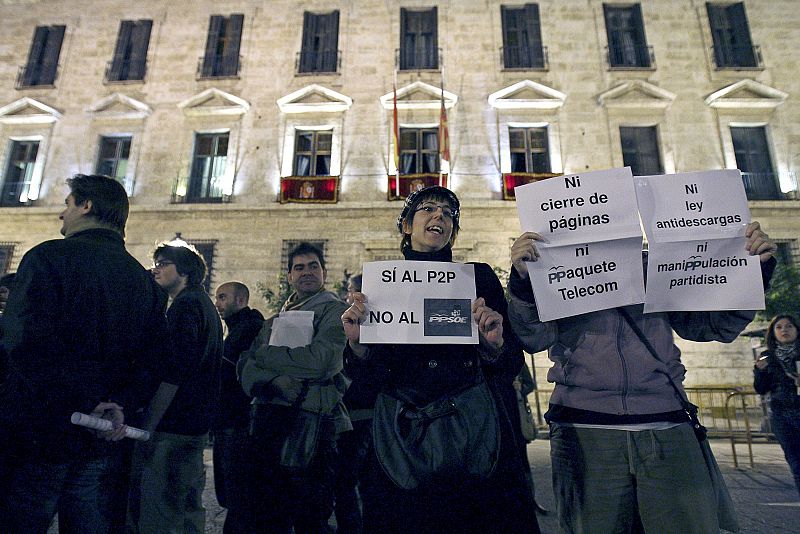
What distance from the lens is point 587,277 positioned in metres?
1.86

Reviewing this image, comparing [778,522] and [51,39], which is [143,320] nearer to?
[778,522]

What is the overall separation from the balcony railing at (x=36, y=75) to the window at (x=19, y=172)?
200cm

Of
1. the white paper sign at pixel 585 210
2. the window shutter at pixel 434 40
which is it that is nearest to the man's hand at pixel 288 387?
the white paper sign at pixel 585 210

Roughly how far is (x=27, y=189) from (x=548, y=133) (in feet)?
52.9

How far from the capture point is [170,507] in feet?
8.31

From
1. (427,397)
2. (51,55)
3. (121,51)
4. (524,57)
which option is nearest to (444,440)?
(427,397)

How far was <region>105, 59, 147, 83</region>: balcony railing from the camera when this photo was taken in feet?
47.7

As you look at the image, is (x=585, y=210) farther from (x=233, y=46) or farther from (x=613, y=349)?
(x=233, y=46)

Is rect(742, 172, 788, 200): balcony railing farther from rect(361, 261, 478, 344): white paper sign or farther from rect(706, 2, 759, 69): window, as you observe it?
rect(361, 261, 478, 344): white paper sign

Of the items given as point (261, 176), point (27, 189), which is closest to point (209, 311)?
point (261, 176)

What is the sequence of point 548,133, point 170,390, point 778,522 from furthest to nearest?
point 548,133, point 778,522, point 170,390

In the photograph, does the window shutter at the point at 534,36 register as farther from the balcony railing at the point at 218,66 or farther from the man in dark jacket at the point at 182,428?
the man in dark jacket at the point at 182,428

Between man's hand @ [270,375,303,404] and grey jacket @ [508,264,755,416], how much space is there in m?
1.37

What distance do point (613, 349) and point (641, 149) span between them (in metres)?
13.6
